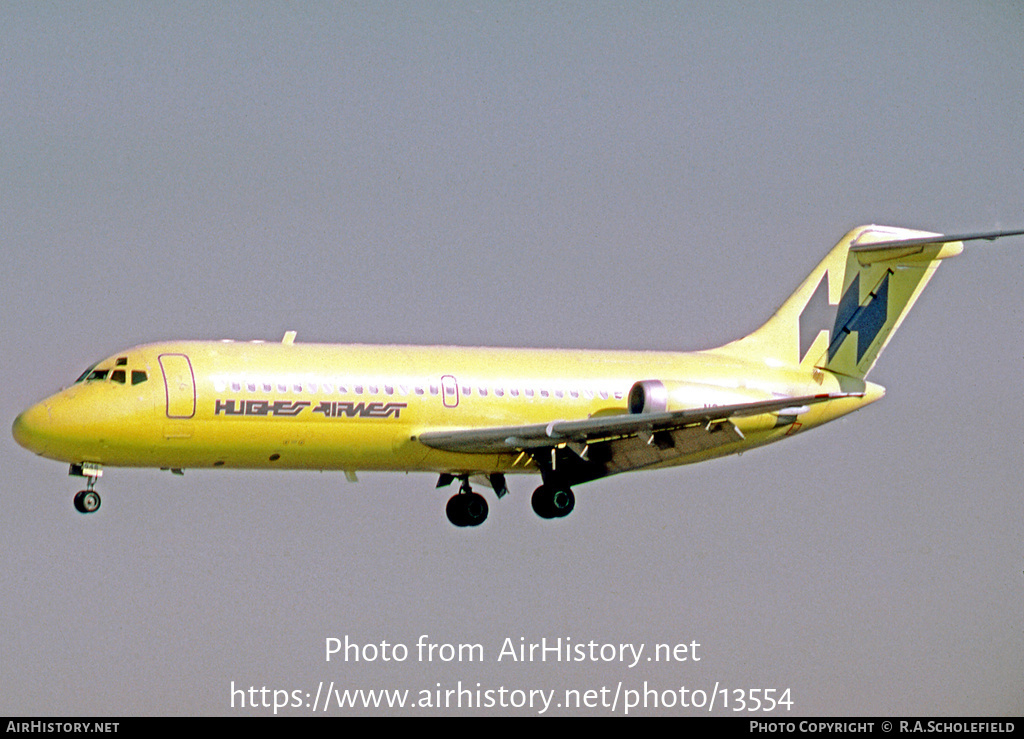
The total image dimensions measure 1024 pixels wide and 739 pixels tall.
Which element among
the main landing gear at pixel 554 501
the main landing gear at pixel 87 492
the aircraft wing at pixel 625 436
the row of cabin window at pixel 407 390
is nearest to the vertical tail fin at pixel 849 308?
the aircraft wing at pixel 625 436

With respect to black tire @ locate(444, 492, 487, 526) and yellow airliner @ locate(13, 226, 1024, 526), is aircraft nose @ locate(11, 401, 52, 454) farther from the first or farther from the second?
Answer: black tire @ locate(444, 492, 487, 526)

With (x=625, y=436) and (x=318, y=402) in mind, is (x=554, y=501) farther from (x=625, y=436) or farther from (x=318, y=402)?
(x=318, y=402)

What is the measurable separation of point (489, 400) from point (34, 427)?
440 inches

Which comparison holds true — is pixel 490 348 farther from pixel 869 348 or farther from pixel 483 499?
pixel 869 348

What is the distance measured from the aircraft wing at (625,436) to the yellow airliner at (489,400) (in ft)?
0.17

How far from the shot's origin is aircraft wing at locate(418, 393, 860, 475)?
4344 centimetres

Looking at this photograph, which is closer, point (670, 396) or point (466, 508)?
point (670, 396)

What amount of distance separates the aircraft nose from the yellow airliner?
4 cm

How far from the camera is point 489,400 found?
46.4 m

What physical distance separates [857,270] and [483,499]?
12630 millimetres

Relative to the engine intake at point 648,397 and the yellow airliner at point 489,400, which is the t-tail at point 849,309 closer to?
the yellow airliner at point 489,400

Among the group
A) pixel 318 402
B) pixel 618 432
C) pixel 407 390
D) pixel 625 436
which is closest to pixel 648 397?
pixel 625 436

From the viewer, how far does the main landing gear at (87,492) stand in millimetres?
42812

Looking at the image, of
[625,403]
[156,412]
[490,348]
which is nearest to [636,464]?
[625,403]
